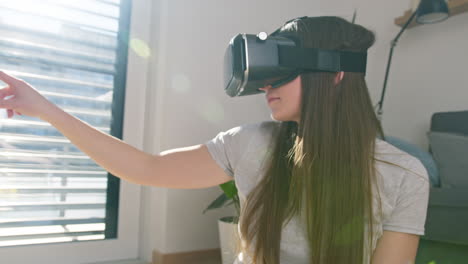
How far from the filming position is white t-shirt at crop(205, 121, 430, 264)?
0.71 meters

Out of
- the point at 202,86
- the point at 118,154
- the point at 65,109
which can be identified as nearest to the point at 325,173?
the point at 118,154

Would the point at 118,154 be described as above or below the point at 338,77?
below

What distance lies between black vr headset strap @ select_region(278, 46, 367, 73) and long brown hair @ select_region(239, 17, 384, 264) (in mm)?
16

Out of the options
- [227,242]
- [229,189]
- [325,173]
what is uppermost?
[325,173]

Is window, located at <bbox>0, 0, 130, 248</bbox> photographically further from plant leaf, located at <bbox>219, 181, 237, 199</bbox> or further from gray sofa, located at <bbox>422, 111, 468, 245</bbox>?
gray sofa, located at <bbox>422, 111, 468, 245</bbox>

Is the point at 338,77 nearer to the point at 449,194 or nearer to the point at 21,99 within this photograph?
the point at 21,99

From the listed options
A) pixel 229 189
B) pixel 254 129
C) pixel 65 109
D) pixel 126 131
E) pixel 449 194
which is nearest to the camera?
pixel 254 129

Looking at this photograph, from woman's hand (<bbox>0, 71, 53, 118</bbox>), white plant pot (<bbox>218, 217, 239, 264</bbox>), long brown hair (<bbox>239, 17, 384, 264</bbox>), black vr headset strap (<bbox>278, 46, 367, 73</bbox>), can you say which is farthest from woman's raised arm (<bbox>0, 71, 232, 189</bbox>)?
white plant pot (<bbox>218, 217, 239, 264</bbox>)

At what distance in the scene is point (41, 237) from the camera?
1.69 meters

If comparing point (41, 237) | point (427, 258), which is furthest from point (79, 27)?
point (427, 258)

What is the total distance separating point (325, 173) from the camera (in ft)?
2.41

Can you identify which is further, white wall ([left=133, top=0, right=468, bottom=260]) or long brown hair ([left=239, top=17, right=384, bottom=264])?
white wall ([left=133, top=0, right=468, bottom=260])

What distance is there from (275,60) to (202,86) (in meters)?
1.22

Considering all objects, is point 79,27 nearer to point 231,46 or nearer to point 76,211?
point 76,211
